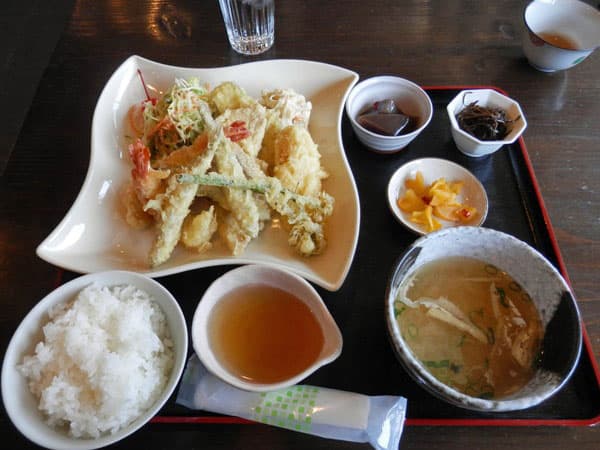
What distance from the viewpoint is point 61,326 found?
1119mm

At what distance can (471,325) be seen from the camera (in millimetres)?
1167

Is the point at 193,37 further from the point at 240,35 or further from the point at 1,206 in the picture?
the point at 1,206

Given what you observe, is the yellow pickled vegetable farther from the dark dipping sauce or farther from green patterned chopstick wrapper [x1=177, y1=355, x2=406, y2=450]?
green patterned chopstick wrapper [x1=177, y1=355, x2=406, y2=450]

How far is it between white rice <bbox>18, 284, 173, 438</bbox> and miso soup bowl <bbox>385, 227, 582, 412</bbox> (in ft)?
2.16

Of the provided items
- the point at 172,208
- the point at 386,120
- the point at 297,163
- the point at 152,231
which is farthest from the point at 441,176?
the point at 152,231

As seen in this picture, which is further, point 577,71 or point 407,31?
point 407,31

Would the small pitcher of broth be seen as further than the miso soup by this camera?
Yes

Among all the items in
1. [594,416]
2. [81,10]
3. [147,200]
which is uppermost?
[81,10]

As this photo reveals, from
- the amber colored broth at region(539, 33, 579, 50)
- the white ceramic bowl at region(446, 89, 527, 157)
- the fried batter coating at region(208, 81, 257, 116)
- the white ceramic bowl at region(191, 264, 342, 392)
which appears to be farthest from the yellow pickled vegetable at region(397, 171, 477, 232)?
the amber colored broth at region(539, 33, 579, 50)

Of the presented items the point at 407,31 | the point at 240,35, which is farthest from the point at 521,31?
the point at 240,35

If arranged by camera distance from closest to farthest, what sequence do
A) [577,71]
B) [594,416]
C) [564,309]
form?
[564,309]
[594,416]
[577,71]

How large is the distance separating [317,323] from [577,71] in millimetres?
1857

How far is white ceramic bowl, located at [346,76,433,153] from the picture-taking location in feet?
5.47

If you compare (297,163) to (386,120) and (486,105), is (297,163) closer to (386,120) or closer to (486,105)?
(386,120)
